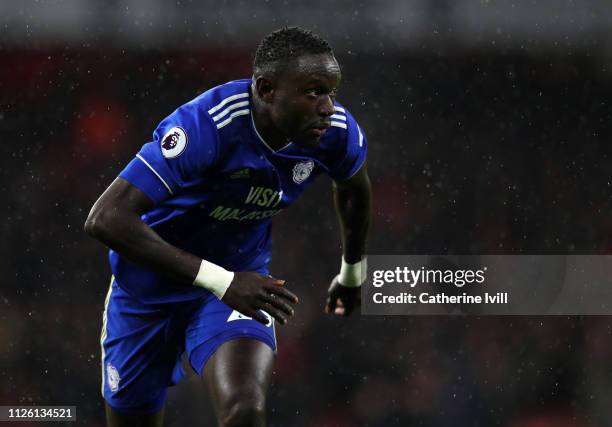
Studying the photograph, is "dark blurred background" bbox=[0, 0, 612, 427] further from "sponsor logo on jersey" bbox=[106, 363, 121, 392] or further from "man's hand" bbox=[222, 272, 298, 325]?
"man's hand" bbox=[222, 272, 298, 325]

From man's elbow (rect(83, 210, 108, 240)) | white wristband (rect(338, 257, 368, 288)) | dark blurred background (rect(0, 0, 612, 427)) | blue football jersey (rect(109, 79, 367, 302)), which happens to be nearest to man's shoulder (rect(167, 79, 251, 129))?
blue football jersey (rect(109, 79, 367, 302))

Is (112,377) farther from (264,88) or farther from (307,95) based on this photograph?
(307,95)

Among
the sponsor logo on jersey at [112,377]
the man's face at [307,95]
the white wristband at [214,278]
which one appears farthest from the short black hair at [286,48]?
the sponsor logo on jersey at [112,377]

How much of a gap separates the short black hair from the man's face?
0.02 metres

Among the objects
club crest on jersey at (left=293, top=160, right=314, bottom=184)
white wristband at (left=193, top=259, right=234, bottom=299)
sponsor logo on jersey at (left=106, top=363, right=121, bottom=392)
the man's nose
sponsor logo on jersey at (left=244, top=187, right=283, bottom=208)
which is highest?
the man's nose

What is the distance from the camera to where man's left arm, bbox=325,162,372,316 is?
3.91m

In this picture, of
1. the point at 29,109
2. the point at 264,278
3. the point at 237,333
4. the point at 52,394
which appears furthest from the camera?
the point at 29,109

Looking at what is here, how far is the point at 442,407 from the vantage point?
23.5 feet

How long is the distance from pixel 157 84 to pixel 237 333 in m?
4.44

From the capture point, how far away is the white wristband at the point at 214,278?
9.87ft

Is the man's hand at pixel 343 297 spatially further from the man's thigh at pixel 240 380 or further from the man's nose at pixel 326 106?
the man's nose at pixel 326 106

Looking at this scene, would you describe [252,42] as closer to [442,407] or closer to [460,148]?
[460,148]

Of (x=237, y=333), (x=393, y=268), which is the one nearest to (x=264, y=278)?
(x=237, y=333)

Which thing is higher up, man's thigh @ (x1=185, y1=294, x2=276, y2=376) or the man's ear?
the man's ear
